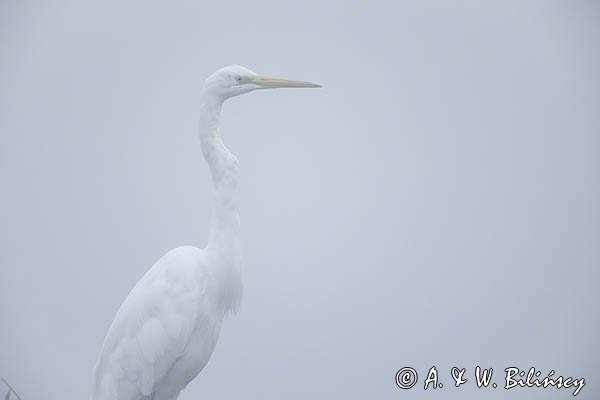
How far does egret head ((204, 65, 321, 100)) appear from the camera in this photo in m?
2.76

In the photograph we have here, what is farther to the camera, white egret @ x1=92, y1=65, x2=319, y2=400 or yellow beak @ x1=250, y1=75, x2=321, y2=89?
yellow beak @ x1=250, y1=75, x2=321, y2=89

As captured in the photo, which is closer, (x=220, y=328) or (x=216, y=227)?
(x=216, y=227)

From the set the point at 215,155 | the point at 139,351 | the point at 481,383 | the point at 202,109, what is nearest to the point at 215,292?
the point at 139,351

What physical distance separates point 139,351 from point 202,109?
1.00 metres

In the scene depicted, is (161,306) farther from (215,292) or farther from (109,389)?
(109,389)

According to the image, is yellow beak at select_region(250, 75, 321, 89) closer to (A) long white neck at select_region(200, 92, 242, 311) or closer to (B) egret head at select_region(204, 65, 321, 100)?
(B) egret head at select_region(204, 65, 321, 100)

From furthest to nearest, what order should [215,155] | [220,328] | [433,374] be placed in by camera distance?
[433,374] < [220,328] < [215,155]

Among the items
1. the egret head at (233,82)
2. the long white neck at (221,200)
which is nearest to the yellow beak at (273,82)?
the egret head at (233,82)

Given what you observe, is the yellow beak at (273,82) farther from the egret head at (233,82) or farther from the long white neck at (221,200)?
the long white neck at (221,200)

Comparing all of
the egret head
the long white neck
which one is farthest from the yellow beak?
the long white neck

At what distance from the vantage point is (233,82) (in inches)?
110

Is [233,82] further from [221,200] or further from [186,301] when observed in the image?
[186,301]

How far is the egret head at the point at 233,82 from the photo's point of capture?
276 cm

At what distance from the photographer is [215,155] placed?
2703 millimetres
